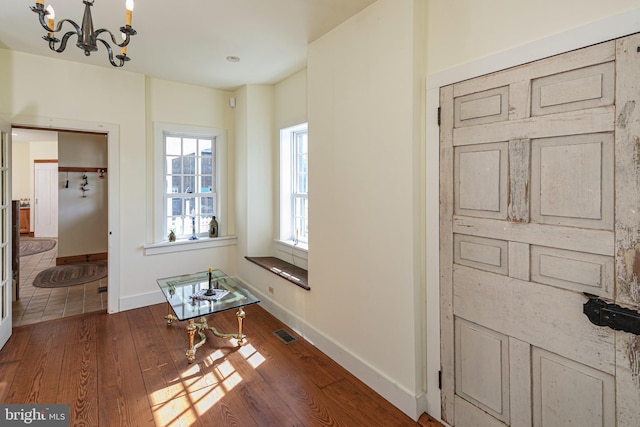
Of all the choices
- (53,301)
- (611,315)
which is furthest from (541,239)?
(53,301)

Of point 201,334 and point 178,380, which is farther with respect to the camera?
point 201,334

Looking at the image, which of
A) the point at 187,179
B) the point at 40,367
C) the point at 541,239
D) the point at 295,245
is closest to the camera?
the point at 541,239

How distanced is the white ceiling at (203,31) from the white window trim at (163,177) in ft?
2.24

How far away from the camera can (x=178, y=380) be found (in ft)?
7.91

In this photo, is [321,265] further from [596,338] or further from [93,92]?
[93,92]

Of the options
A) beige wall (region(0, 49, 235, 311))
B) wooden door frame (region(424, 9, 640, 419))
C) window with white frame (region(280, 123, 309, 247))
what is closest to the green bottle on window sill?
beige wall (region(0, 49, 235, 311))

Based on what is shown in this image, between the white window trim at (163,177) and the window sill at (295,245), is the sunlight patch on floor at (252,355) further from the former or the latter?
the white window trim at (163,177)

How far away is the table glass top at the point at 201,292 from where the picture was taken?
8.77ft

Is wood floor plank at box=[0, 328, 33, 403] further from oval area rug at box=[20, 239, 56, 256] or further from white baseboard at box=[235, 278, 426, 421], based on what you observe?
oval area rug at box=[20, 239, 56, 256]

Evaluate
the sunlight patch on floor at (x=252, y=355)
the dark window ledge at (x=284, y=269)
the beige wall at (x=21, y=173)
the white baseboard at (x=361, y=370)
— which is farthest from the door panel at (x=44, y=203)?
the sunlight patch on floor at (x=252, y=355)

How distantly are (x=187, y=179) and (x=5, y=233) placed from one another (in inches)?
75.5

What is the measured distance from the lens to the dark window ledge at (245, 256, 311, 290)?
10.6 feet

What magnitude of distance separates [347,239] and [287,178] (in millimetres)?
1794

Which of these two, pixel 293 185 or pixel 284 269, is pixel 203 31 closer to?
pixel 293 185
